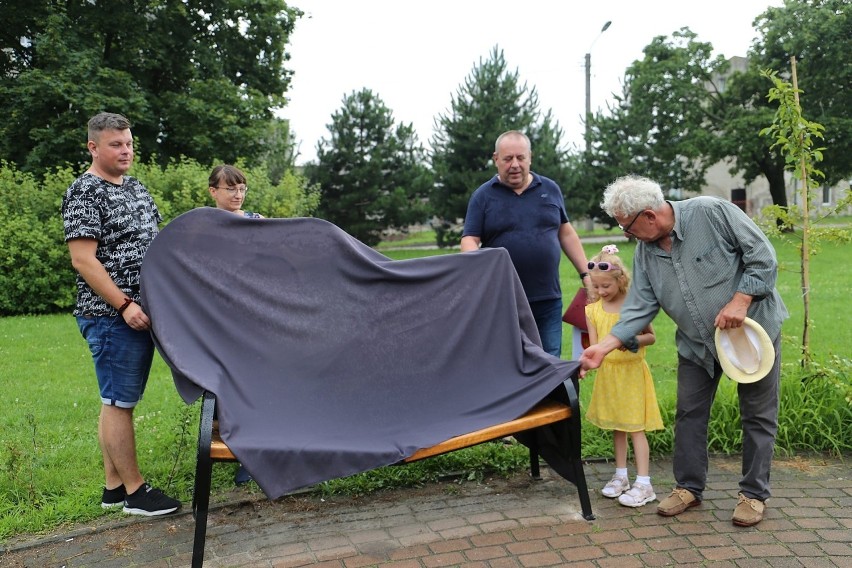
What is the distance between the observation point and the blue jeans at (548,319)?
5043 millimetres

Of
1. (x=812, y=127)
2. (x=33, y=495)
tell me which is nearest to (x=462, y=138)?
(x=812, y=127)

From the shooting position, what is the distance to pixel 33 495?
4184mm

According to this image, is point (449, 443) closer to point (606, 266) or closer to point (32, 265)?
point (606, 266)

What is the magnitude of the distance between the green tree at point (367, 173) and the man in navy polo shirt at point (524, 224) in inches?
897

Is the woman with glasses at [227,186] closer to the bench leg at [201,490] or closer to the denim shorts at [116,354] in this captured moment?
the denim shorts at [116,354]

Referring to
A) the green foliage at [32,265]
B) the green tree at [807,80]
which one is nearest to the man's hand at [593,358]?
the green foliage at [32,265]

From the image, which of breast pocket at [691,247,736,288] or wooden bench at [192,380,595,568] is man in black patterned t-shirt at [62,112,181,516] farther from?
breast pocket at [691,247,736,288]

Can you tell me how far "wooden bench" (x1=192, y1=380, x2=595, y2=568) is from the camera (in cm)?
333

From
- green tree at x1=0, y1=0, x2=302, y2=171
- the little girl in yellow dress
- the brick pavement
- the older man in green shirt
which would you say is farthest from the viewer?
green tree at x1=0, y1=0, x2=302, y2=171

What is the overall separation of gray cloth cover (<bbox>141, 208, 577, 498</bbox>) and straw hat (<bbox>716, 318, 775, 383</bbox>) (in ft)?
2.53

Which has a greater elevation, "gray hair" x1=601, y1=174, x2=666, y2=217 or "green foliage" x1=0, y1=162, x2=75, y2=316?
"gray hair" x1=601, y1=174, x2=666, y2=217

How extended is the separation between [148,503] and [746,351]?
3.29 meters

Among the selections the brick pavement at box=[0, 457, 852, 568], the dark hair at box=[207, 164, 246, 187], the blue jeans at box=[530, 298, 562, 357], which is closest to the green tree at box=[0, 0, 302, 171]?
the dark hair at box=[207, 164, 246, 187]

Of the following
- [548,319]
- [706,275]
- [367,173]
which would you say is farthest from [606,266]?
[367,173]
